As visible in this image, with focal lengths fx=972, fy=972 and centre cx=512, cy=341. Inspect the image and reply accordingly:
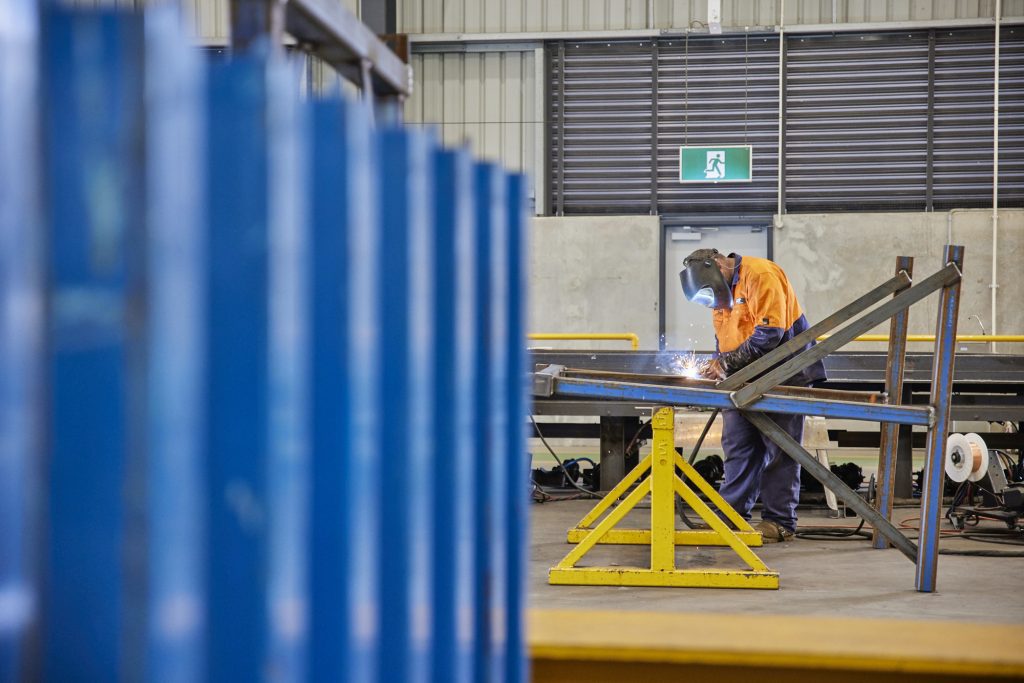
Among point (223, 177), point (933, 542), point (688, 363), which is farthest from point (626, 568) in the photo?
point (223, 177)

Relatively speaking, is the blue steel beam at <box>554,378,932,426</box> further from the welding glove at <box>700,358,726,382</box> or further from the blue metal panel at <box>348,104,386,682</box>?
the blue metal panel at <box>348,104,386,682</box>

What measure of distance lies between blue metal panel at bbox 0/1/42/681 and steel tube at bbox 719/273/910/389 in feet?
13.8

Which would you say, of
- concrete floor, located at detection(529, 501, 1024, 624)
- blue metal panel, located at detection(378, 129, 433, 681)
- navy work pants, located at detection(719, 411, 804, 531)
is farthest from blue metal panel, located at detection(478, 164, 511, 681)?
navy work pants, located at detection(719, 411, 804, 531)

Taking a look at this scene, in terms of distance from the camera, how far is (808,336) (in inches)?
193

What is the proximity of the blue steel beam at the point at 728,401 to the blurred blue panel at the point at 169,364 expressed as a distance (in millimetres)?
3617

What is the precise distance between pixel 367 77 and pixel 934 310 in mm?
10713

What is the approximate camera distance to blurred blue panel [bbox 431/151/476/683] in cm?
125

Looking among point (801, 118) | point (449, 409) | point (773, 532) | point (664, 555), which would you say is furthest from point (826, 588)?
point (801, 118)

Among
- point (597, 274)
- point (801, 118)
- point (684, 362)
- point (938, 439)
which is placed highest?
point (801, 118)

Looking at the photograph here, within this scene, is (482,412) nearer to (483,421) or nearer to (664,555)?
A: (483,421)

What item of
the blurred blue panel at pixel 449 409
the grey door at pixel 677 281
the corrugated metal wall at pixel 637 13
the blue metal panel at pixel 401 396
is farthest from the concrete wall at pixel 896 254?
the blue metal panel at pixel 401 396

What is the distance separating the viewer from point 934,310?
10.9 metres

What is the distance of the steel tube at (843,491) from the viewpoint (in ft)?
14.5

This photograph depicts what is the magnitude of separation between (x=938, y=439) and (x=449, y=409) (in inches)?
144
